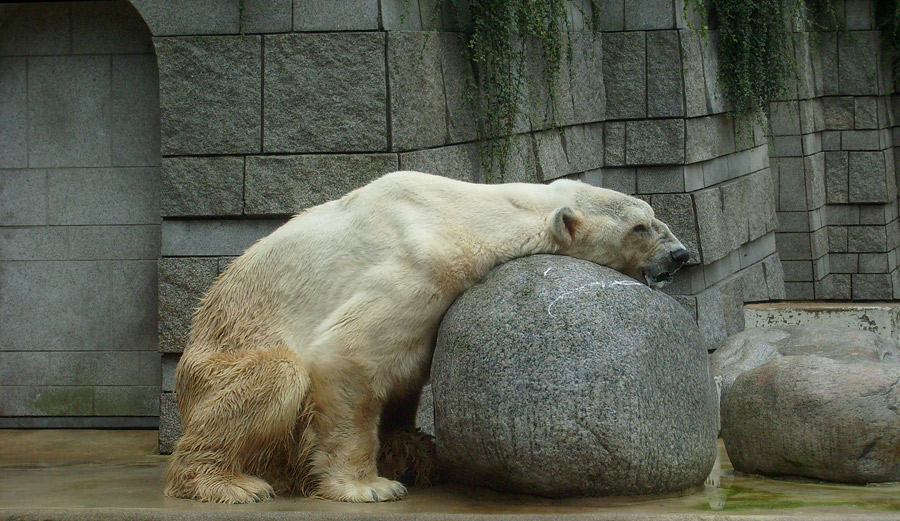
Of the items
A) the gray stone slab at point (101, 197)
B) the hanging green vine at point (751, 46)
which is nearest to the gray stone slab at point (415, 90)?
the gray stone slab at point (101, 197)

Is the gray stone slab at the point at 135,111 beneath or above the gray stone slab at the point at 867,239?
above

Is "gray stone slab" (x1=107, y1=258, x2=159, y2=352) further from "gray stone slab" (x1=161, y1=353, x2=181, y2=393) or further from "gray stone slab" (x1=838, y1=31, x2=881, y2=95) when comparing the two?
"gray stone slab" (x1=838, y1=31, x2=881, y2=95)

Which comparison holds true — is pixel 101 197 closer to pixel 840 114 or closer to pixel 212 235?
pixel 212 235

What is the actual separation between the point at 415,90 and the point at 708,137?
4.06 metres

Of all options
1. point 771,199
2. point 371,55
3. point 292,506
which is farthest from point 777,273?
point 292,506

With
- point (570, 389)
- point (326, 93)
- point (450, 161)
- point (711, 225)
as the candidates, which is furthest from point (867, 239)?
point (570, 389)

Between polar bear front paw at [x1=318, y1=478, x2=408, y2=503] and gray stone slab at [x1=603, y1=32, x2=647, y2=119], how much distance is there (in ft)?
18.5

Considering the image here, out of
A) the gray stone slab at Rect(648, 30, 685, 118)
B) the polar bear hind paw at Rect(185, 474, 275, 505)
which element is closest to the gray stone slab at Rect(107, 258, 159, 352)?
the polar bear hind paw at Rect(185, 474, 275, 505)

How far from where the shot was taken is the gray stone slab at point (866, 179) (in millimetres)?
14406

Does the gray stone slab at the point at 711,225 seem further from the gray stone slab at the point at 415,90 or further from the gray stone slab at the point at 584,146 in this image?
the gray stone slab at the point at 415,90

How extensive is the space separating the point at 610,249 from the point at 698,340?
0.55 m

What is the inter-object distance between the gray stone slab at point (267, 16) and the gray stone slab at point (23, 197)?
185cm

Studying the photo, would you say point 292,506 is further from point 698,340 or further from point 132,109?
point 132,109

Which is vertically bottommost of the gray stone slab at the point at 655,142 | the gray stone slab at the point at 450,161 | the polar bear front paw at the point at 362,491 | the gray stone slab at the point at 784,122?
the polar bear front paw at the point at 362,491
